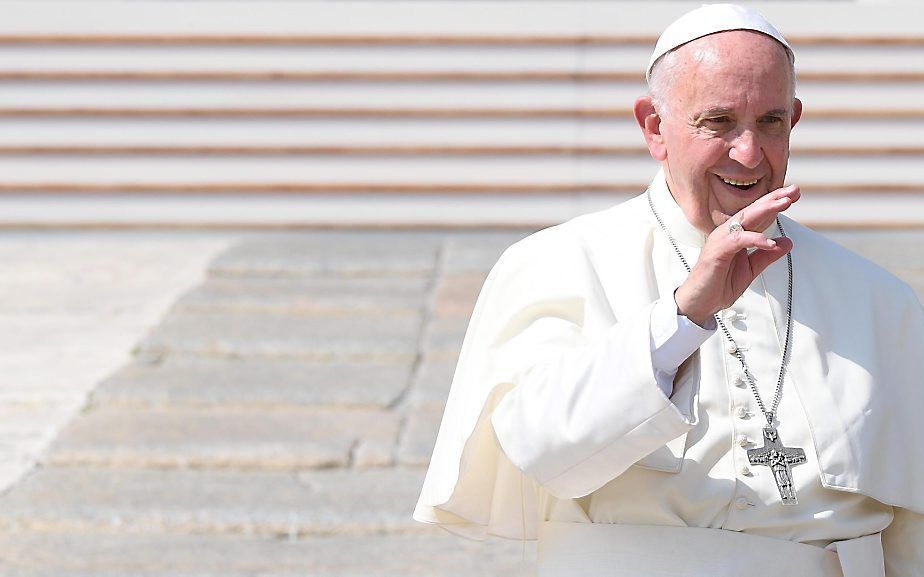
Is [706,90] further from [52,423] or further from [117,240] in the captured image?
[117,240]

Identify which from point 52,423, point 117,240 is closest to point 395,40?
point 117,240

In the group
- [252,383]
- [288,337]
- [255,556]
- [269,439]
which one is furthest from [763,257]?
[288,337]

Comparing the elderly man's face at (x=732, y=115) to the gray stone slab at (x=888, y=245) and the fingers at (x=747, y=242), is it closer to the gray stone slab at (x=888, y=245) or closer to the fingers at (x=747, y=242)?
the fingers at (x=747, y=242)

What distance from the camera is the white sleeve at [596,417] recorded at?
6.75ft

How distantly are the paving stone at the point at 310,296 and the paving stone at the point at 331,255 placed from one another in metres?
0.10

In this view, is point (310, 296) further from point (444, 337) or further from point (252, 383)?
point (252, 383)

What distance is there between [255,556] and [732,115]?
2.44 metres

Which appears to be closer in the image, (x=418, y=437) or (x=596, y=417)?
(x=596, y=417)

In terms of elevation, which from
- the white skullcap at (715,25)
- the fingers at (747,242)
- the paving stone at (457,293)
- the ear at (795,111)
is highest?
the white skullcap at (715,25)

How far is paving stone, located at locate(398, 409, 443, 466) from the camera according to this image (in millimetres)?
4766

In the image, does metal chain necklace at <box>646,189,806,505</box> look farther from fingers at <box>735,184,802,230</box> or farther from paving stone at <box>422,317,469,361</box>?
paving stone at <box>422,317,469,361</box>

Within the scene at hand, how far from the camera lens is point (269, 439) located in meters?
4.92

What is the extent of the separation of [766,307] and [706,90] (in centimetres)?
46

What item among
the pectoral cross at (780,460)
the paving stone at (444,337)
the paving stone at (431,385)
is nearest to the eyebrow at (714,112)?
the pectoral cross at (780,460)
